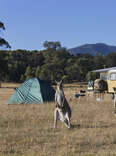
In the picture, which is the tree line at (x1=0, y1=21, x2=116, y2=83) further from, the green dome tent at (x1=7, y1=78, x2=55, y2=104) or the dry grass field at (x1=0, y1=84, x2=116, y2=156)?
the dry grass field at (x1=0, y1=84, x2=116, y2=156)

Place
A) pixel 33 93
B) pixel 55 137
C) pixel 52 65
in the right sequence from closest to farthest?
pixel 55 137
pixel 33 93
pixel 52 65

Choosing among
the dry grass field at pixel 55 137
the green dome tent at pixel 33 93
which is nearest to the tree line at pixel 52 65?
the green dome tent at pixel 33 93

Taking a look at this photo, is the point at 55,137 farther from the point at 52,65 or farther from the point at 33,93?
the point at 52,65

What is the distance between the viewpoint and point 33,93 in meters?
17.5

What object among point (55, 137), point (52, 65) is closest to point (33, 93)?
point (55, 137)

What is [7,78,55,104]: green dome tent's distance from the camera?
56.2ft

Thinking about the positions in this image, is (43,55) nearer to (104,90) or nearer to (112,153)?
(104,90)

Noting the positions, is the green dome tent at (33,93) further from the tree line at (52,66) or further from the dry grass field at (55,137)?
the tree line at (52,66)

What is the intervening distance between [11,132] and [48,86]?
9.98 m

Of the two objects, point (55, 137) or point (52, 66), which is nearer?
point (55, 137)

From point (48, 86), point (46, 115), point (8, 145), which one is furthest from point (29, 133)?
point (48, 86)

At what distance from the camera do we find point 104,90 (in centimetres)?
2345

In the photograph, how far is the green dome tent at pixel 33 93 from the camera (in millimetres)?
17125

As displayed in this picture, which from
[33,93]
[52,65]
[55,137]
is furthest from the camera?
[52,65]
